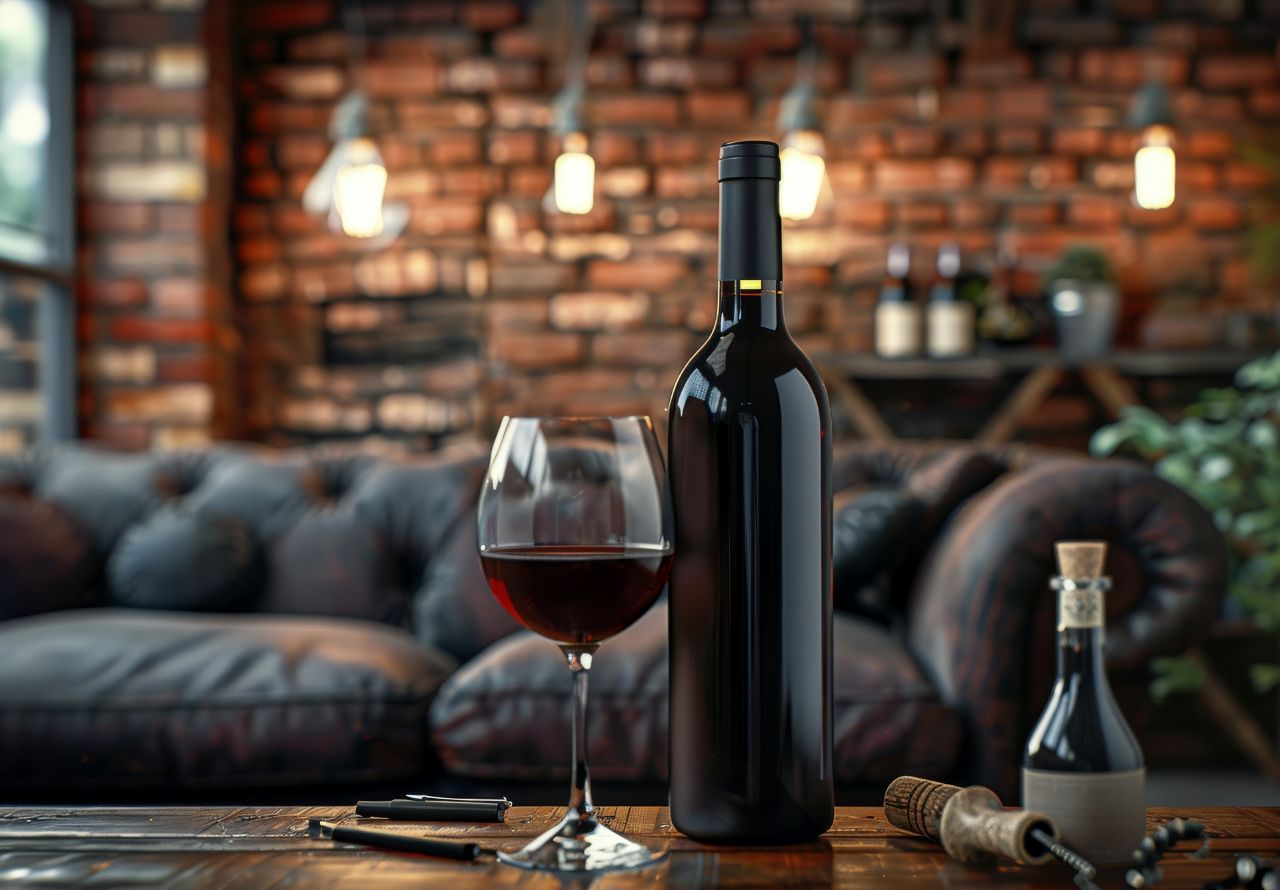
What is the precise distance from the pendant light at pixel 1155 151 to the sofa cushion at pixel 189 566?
8.82 feet

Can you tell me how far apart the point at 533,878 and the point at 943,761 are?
3.61ft

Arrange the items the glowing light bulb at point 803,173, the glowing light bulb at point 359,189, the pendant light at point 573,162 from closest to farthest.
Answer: the glowing light bulb at point 359,189 → the glowing light bulb at point 803,173 → the pendant light at point 573,162

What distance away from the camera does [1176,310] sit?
12.9ft

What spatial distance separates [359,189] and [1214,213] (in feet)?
8.31

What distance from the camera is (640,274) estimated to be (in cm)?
404

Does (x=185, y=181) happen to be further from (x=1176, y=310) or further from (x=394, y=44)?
(x=1176, y=310)

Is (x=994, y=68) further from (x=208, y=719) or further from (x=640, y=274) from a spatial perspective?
(x=208, y=719)

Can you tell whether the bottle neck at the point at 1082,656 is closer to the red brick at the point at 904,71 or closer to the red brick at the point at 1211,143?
the red brick at the point at 904,71

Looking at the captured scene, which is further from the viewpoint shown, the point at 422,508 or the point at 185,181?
the point at 185,181

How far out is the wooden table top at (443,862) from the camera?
60 centimetres

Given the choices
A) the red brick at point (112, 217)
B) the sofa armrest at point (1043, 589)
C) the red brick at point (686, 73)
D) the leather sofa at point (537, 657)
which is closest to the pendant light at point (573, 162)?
the red brick at point (686, 73)

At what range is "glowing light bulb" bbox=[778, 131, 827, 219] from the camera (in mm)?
3547

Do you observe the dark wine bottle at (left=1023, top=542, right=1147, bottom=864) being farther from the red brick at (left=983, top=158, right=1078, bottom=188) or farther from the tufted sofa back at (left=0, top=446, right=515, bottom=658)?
the red brick at (left=983, top=158, right=1078, bottom=188)

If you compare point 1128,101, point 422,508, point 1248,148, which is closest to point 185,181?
point 422,508
